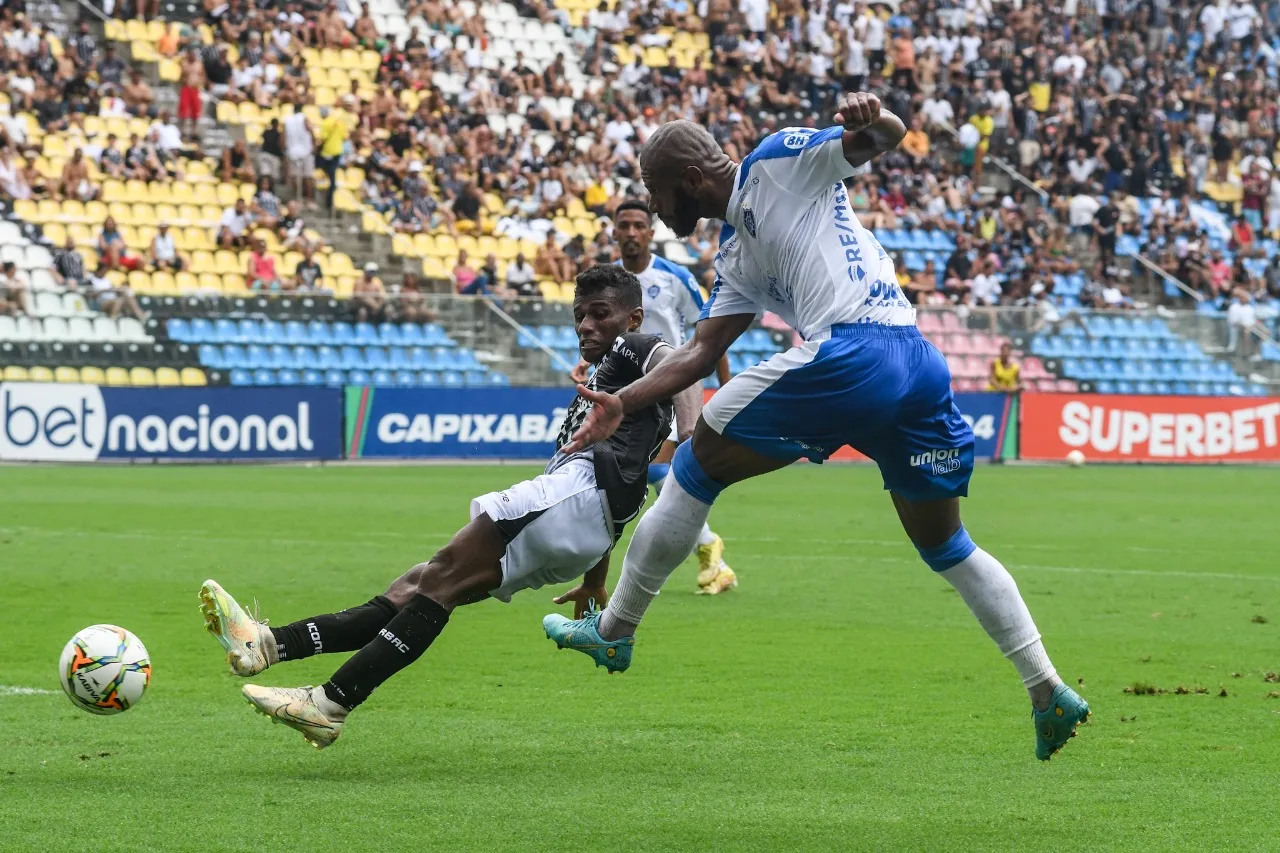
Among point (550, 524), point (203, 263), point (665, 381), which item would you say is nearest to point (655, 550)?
point (550, 524)

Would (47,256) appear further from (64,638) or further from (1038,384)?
(64,638)

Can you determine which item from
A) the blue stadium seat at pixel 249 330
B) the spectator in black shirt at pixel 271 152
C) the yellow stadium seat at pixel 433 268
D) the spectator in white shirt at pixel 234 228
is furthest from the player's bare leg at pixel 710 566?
the spectator in black shirt at pixel 271 152

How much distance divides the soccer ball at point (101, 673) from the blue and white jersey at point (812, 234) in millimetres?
2570

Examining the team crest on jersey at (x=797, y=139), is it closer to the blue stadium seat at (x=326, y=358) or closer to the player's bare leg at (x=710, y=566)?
the player's bare leg at (x=710, y=566)

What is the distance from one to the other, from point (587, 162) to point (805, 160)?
25.7 metres

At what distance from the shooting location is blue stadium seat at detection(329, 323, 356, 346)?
24062mm

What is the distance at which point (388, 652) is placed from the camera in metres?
5.91

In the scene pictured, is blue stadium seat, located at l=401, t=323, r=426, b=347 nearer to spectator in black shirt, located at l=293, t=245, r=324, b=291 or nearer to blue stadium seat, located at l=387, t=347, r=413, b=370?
blue stadium seat, located at l=387, t=347, r=413, b=370

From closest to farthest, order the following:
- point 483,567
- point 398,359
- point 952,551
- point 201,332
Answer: point 952,551
point 483,567
point 201,332
point 398,359

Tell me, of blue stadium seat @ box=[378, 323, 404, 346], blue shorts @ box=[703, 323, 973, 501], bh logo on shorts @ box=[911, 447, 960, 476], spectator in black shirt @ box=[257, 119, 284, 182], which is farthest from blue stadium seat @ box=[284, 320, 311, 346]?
bh logo on shorts @ box=[911, 447, 960, 476]

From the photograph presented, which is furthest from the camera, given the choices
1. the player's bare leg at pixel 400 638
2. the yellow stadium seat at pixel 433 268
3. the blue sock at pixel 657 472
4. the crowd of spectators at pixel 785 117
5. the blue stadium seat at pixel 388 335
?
the crowd of spectators at pixel 785 117

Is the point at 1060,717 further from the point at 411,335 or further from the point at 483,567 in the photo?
the point at 411,335

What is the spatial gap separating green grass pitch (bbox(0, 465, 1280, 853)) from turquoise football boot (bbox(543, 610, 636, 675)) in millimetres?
332

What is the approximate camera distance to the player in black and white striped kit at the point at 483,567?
5836mm
